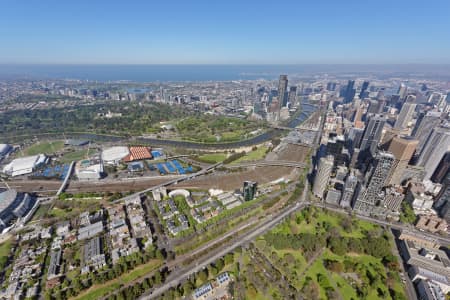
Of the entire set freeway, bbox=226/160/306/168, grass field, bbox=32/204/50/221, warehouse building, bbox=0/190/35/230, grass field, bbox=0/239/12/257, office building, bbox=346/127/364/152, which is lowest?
freeway, bbox=226/160/306/168

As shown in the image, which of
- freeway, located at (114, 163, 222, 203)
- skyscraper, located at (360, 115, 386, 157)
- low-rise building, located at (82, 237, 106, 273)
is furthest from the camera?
skyscraper, located at (360, 115, 386, 157)

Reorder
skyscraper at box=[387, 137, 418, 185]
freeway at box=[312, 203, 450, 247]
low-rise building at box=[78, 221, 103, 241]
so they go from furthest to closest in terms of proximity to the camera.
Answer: skyscraper at box=[387, 137, 418, 185], freeway at box=[312, 203, 450, 247], low-rise building at box=[78, 221, 103, 241]

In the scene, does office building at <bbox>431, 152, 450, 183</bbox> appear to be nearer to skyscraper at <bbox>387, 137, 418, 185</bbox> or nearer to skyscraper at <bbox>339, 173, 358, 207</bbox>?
skyscraper at <bbox>387, 137, 418, 185</bbox>

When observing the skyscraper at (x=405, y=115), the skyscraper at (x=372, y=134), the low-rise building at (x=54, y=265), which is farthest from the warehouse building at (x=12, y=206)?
the skyscraper at (x=405, y=115)

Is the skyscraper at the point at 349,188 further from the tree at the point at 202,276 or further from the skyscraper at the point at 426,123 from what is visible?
the skyscraper at the point at 426,123

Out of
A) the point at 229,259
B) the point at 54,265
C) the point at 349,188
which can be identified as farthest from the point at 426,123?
the point at 54,265

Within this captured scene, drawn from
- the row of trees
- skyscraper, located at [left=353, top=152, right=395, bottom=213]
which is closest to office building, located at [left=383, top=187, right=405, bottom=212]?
skyscraper, located at [left=353, top=152, right=395, bottom=213]

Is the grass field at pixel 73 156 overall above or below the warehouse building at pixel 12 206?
below

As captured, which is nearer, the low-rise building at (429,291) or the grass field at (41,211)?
the low-rise building at (429,291)
